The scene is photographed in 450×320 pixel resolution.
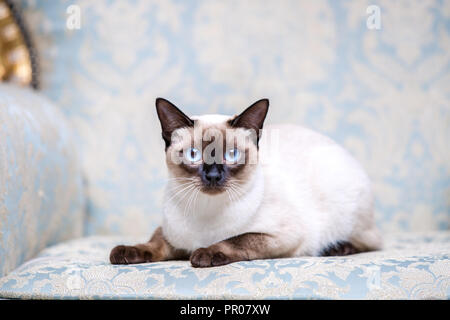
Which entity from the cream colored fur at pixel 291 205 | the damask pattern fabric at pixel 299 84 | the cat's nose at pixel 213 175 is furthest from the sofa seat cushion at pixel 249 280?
the damask pattern fabric at pixel 299 84

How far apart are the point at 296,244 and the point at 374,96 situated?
127 centimetres

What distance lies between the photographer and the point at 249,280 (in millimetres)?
1326

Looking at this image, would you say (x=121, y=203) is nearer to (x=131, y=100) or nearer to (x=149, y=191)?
(x=149, y=191)

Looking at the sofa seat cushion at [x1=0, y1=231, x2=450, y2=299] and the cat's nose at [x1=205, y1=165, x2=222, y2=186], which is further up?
the cat's nose at [x1=205, y1=165, x2=222, y2=186]

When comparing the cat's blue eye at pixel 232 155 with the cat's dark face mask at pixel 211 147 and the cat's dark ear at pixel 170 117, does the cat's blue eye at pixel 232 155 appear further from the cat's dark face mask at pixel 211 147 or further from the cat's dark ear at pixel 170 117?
the cat's dark ear at pixel 170 117

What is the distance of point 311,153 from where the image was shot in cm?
194

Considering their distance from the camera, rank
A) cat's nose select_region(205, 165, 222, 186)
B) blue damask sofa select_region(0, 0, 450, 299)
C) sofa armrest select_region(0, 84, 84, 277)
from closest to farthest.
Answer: cat's nose select_region(205, 165, 222, 186) → sofa armrest select_region(0, 84, 84, 277) → blue damask sofa select_region(0, 0, 450, 299)

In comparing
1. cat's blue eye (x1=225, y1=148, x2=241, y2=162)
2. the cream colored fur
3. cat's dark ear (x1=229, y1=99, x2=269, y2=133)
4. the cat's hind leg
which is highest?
cat's dark ear (x1=229, y1=99, x2=269, y2=133)

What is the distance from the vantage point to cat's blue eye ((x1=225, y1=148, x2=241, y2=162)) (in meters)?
1.49

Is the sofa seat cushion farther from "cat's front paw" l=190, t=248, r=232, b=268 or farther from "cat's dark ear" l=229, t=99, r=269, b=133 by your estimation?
"cat's dark ear" l=229, t=99, r=269, b=133

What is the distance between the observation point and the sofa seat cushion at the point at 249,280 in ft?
4.25

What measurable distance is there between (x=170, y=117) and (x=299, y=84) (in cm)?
124

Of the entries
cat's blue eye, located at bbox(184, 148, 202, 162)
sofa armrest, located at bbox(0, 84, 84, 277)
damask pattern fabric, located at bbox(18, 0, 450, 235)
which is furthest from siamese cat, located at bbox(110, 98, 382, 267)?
damask pattern fabric, located at bbox(18, 0, 450, 235)
